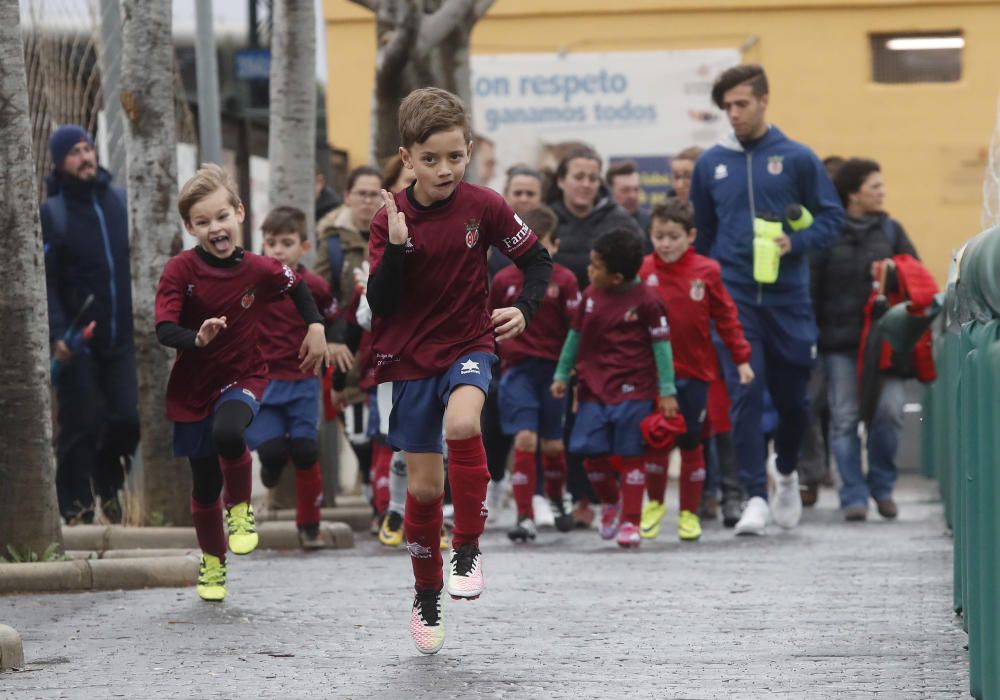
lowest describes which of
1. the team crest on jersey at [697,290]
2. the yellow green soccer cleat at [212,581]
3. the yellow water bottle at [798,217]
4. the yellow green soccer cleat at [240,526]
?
the yellow green soccer cleat at [212,581]

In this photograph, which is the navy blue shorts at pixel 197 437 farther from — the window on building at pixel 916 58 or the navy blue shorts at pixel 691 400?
the window on building at pixel 916 58

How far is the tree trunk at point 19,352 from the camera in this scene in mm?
8836

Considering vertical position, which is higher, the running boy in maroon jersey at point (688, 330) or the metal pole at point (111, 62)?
the metal pole at point (111, 62)

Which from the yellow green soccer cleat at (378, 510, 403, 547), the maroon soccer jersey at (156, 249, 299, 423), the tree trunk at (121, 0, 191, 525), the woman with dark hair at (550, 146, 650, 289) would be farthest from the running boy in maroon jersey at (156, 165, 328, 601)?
the woman with dark hair at (550, 146, 650, 289)

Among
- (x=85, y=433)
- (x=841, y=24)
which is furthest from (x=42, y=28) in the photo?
(x=841, y=24)

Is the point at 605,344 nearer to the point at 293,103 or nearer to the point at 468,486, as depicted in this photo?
the point at 293,103

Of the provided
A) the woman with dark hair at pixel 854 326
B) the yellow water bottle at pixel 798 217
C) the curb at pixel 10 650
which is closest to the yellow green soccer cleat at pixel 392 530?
the yellow water bottle at pixel 798 217

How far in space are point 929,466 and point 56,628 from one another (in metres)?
8.33

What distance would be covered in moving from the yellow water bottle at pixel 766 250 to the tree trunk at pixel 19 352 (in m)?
4.07

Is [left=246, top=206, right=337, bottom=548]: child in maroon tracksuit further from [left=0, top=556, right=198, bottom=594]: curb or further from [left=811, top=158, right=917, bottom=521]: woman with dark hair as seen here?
[left=811, top=158, right=917, bottom=521]: woman with dark hair

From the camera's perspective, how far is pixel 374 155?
14.6m

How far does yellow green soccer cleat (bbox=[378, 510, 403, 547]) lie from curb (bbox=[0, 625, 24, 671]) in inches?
168

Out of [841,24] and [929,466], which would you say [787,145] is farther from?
[841,24]

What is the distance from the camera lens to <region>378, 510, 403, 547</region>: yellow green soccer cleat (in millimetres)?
10867
